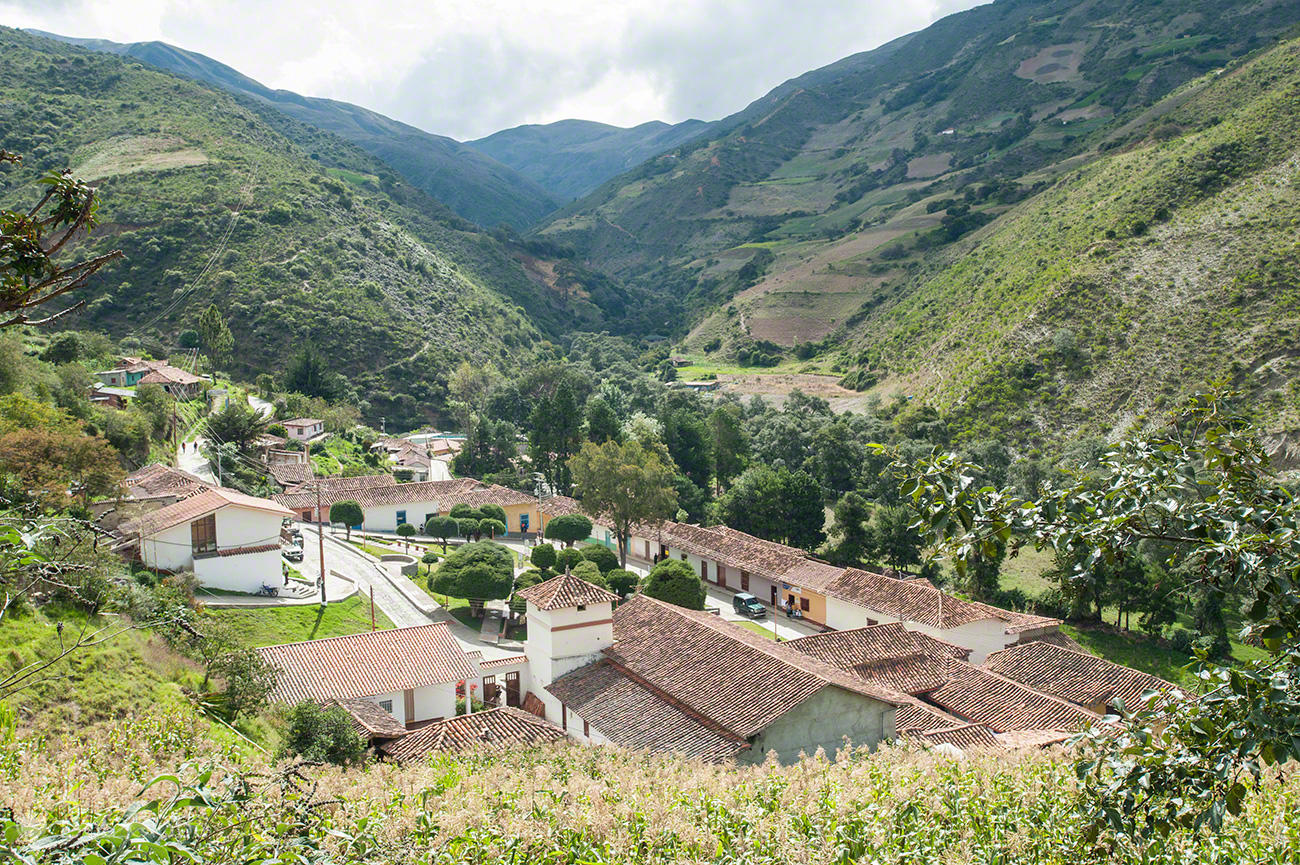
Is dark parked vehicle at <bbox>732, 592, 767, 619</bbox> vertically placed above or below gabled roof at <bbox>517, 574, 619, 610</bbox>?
below

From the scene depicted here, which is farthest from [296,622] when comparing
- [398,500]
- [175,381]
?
[175,381]

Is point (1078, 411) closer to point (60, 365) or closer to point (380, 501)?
point (380, 501)

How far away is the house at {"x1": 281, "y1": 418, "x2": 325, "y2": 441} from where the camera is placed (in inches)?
1709

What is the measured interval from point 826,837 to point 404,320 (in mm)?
60860

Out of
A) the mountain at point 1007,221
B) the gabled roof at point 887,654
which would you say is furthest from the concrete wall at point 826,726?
the mountain at point 1007,221

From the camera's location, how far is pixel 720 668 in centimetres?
1756

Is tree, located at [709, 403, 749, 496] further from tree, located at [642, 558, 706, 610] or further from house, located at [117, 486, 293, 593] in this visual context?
house, located at [117, 486, 293, 593]

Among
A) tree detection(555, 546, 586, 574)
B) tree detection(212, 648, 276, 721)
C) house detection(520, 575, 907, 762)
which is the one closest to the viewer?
tree detection(212, 648, 276, 721)

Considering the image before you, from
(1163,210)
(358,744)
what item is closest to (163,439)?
(358,744)

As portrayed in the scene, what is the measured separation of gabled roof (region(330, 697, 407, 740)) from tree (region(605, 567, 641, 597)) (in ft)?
33.1

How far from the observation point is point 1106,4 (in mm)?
133125

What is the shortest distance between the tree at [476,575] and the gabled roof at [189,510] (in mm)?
5121

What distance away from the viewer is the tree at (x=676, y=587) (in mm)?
26047

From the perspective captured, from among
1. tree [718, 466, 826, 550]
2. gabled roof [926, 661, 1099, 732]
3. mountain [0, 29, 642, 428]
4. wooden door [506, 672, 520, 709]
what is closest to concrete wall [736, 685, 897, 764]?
gabled roof [926, 661, 1099, 732]
